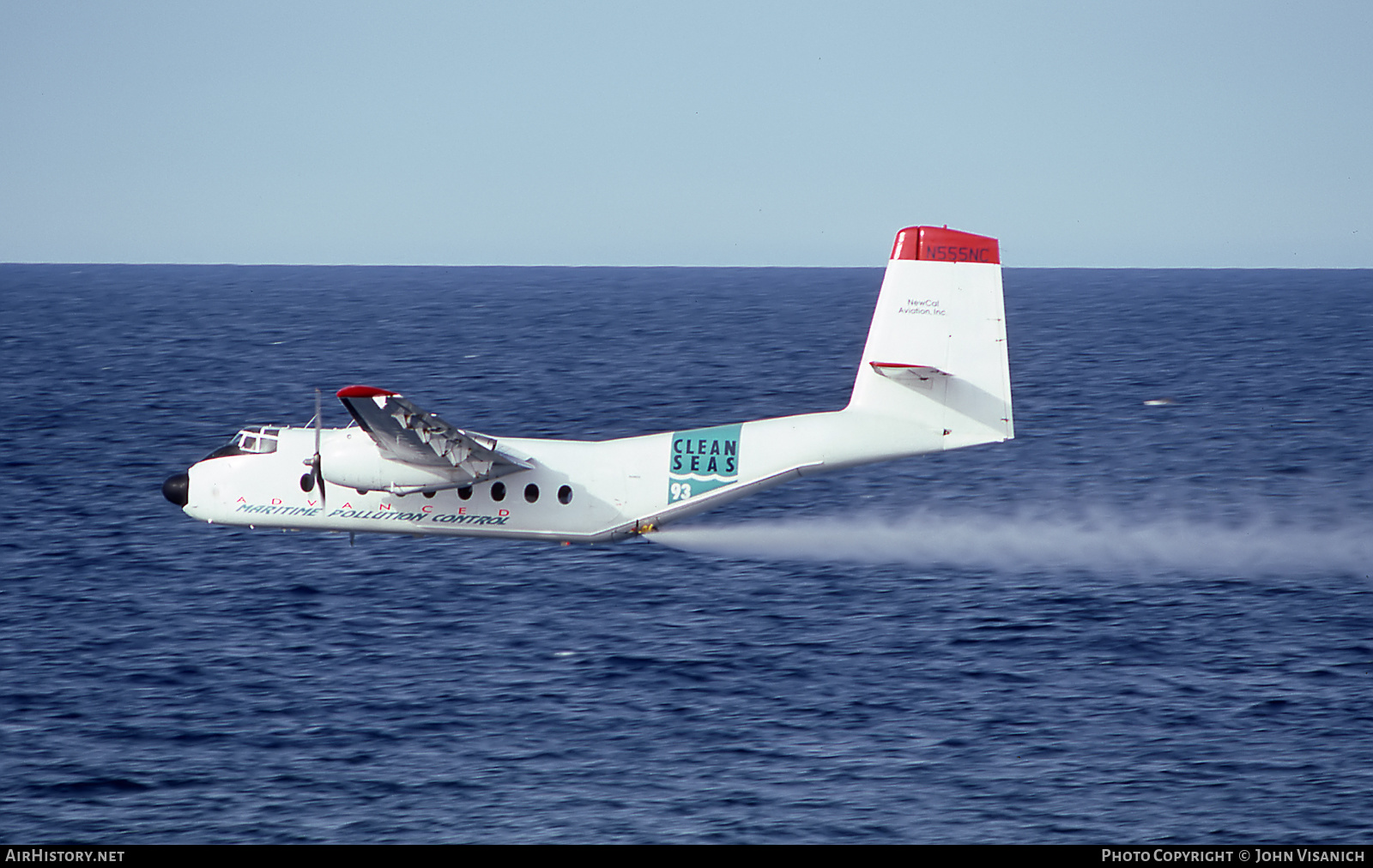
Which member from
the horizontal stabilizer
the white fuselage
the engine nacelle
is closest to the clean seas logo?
the white fuselage

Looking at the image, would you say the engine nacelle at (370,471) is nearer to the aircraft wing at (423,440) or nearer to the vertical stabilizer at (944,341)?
the aircraft wing at (423,440)

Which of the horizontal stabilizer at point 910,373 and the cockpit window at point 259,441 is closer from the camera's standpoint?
the horizontal stabilizer at point 910,373

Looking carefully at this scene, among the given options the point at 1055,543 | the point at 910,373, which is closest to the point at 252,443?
the point at 910,373

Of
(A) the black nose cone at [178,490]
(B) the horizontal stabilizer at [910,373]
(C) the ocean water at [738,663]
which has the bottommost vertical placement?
(C) the ocean water at [738,663]

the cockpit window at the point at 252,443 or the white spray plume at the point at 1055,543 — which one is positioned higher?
the cockpit window at the point at 252,443

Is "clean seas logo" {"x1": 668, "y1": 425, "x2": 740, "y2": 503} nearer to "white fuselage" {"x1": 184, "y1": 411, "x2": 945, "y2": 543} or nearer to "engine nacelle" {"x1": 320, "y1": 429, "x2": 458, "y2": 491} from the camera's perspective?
"white fuselage" {"x1": 184, "y1": 411, "x2": 945, "y2": 543}

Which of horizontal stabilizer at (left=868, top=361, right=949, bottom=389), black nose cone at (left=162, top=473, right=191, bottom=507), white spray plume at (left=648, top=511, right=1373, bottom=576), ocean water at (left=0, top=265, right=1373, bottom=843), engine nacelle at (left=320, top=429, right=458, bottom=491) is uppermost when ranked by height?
horizontal stabilizer at (left=868, top=361, right=949, bottom=389)

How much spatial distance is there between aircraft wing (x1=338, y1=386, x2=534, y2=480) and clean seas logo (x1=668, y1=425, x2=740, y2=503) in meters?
3.67

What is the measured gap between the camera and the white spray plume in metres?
46.2

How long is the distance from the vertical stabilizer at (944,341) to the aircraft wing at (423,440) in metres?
9.16

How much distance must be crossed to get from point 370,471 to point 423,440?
171 cm

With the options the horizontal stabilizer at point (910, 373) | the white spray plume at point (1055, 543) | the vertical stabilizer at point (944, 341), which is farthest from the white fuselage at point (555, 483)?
the white spray plume at point (1055, 543)

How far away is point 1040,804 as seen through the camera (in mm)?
27984

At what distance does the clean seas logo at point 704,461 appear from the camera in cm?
3466
